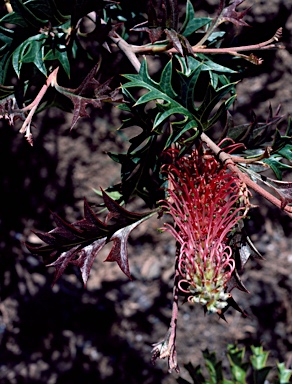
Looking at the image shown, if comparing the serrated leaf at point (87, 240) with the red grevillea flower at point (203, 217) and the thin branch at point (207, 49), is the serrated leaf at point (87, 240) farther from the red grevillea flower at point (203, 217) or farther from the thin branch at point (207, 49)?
the thin branch at point (207, 49)

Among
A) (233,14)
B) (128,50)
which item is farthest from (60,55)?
(233,14)

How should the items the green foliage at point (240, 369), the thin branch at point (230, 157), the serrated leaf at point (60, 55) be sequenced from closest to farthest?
the thin branch at point (230, 157), the serrated leaf at point (60, 55), the green foliage at point (240, 369)

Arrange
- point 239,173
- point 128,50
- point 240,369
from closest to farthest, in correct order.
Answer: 1. point 239,173
2. point 128,50
3. point 240,369

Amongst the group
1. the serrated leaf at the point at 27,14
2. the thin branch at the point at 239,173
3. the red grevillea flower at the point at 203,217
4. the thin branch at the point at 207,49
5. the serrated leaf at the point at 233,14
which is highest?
the serrated leaf at the point at 27,14

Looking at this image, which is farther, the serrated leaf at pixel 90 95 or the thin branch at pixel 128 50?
the thin branch at pixel 128 50

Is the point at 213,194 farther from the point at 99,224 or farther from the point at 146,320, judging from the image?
the point at 146,320

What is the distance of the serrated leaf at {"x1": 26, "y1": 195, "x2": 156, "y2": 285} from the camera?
0.88 metres

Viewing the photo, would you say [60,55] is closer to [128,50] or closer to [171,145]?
[128,50]

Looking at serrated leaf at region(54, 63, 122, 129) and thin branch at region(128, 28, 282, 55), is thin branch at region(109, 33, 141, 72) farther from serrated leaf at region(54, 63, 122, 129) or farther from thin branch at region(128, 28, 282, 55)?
serrated leaf at region(54, 63, 122, 129)

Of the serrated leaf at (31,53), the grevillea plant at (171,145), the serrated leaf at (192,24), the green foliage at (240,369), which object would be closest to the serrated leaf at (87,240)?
the grevillea plant at (171,145)

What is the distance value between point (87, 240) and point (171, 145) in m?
0.31

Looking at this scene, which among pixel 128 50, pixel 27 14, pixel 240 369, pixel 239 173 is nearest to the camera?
pixel 239 173

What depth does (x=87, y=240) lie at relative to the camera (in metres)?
0.90

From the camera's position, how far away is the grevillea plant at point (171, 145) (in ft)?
2.88
